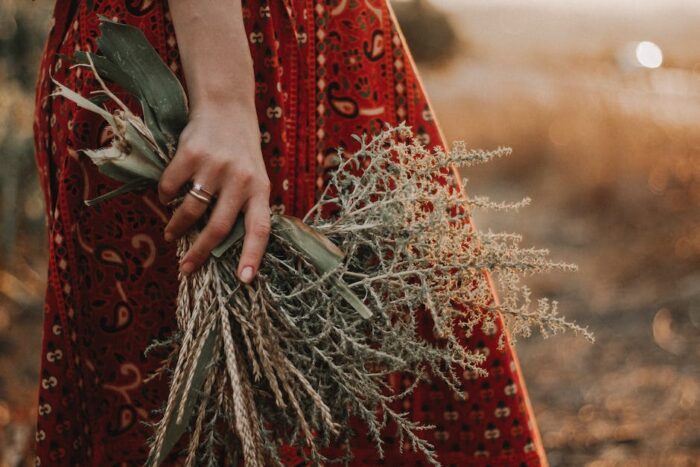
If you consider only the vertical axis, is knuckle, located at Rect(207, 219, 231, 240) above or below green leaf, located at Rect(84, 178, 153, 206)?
below

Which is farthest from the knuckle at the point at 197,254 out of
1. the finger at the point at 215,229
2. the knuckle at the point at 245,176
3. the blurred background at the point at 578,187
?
the blurred background at the point at 578,187

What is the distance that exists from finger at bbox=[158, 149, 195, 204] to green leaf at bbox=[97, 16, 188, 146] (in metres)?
0.06

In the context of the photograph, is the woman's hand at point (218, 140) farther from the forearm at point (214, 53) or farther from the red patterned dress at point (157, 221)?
the red patterned dress at point (157, 221)

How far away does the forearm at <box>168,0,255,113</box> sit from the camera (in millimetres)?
1121

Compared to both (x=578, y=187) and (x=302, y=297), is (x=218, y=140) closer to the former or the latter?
(x=302, y=297)

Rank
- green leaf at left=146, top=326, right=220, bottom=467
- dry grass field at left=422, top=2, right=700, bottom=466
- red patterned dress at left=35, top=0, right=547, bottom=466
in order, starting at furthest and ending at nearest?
dry grass field at left=422, top=2, right=700, bottom=466, red patterned dress at left=35, top=0, right=547, bottom=466, green leaf at left=146, top=326, right=220, bottom=467

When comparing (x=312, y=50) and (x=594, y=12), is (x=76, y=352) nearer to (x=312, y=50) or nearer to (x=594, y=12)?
(x=312, y=50)

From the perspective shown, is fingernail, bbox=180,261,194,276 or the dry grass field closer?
fingernail, bbox=180,261,194,276

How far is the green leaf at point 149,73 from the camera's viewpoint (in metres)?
1.13

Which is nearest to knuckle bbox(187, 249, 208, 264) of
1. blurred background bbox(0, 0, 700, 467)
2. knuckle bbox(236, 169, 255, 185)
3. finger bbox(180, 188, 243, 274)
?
finger bbox(180, 188, 243, 274)

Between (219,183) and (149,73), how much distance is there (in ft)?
0.66

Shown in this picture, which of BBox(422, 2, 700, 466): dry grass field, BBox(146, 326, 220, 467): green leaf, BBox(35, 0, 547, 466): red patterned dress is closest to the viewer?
BBox(146, 326, 220, 467): green leaf

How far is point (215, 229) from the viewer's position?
108 cm

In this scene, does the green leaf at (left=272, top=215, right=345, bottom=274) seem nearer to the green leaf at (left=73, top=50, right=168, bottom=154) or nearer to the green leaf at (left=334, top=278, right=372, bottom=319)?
the green leaf at (left=334, top=278, right=372, bottom=319)
